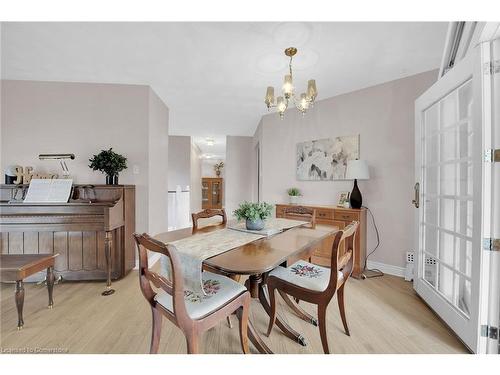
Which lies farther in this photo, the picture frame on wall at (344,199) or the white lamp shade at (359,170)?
the picture frame on wall at (344,199)

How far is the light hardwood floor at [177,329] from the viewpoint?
57.9 inches

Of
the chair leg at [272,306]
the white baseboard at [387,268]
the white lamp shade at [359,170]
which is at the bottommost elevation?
the white baseboard at [387,268]

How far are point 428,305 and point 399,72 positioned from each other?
2.51 metres

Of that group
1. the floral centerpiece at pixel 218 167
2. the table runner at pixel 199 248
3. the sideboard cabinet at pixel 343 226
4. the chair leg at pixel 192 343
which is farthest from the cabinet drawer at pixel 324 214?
the floral centerpiece at pixel 218 167

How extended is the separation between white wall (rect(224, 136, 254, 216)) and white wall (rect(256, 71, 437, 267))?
9.27 feet

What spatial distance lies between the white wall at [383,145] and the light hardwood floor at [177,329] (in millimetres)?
765

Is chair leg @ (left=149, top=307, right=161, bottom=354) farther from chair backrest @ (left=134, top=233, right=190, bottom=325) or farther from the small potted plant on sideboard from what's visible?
the small potted plant on sideboard

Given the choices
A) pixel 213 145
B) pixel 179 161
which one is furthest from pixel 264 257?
pixel 213 145

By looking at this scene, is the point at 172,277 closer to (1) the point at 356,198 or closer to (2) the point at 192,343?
(2) the point at 192,343

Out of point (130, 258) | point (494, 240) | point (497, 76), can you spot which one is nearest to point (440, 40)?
point (497, 76)

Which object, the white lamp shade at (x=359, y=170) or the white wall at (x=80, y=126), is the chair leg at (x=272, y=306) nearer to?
the white lamp shade at (x=359, y=170)

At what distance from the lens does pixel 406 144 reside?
2.62 m

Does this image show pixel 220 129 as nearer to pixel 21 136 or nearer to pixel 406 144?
pixel 21 136

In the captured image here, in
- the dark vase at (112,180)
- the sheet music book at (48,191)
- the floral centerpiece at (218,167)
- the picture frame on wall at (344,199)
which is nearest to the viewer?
the sheet music book at (48,191)
